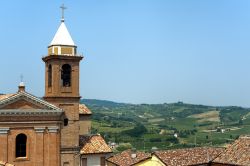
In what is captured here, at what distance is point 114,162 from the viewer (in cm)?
3947

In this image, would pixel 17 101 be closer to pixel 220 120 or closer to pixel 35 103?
pixel 35 103

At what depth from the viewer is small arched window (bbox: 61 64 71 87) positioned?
31.6 meters

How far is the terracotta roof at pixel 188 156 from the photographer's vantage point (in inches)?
1206

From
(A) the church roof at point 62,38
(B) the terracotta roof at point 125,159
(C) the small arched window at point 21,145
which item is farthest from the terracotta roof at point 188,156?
(A) the church roof at point 62,38

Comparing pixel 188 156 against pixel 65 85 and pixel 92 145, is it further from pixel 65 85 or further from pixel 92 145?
pixel 65 85

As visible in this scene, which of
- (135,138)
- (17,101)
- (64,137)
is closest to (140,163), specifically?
(64,137)

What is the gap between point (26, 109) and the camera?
28.3m

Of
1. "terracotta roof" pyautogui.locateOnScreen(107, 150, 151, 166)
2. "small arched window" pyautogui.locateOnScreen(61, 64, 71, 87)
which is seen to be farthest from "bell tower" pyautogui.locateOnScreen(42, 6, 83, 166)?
"terracotta roof" pyautogui.locateOnScreen(107, 150, 151, 166)

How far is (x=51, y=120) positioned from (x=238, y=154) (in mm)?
14808

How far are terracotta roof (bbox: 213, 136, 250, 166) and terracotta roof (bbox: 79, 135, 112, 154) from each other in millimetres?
9597

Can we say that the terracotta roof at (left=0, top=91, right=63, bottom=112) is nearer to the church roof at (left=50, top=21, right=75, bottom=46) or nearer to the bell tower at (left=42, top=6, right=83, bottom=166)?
the bell tower at (left=42, top=6, right=83, bottom=166)

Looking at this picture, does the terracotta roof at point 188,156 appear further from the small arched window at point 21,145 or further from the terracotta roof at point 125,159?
the small arched window at point 21,145

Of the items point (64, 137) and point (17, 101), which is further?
point (64, 137)

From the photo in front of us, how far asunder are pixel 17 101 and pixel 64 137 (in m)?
5.24
